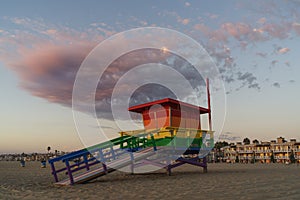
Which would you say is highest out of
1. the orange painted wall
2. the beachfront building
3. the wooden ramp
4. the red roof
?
the red roof

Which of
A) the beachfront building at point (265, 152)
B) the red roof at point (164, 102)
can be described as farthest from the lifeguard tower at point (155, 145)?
the beachfront building at point (265, 152)

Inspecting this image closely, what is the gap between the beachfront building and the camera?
93.6 metres

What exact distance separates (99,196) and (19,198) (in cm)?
263

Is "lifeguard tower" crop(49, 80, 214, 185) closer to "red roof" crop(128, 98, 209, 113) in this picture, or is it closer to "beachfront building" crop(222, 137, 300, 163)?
"red roof" crop(128, 98, 209, 113)

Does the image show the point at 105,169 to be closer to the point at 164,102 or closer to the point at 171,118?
the point at 171,118

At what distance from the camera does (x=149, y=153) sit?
626 inches

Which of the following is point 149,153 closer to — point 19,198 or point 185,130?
point 185,130

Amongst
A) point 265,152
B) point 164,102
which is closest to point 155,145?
point 164,102

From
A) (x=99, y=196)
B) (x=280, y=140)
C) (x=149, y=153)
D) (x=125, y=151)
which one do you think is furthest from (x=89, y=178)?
(x=280, y=140)

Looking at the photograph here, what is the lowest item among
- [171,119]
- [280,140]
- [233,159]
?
[233,159]

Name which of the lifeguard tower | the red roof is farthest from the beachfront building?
the lifeguard tower

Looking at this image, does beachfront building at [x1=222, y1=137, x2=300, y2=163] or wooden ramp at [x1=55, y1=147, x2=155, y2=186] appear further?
beachfront building at [x1=222, y1=137, x2=300, y2=163]

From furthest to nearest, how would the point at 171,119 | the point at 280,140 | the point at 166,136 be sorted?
the point at 280,140
the point at 171,119
the point at 166,136

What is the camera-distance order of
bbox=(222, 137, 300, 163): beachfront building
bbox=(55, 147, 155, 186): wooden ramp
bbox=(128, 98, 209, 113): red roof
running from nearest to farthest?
bbox=(55, 147, 155, 186): wooden ramp, bbox=(128, 98, 209, 113): red roof, bbox=(222, 137, 300, 163): beachfront building
